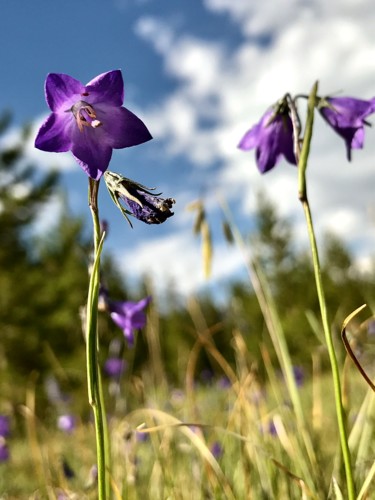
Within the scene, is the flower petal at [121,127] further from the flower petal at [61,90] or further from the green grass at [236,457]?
the green grass at [236,457]

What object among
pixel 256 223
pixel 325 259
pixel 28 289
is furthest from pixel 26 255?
pixel 325 259

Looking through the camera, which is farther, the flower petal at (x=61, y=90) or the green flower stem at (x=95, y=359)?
the flower petal at (x=61, y=90)

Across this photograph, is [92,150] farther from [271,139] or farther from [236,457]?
[236,457]

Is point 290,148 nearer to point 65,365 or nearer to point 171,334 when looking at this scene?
point 65,365

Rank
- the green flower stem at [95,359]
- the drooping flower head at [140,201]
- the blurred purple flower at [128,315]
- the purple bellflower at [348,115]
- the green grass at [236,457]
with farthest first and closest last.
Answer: the green grass at [236,457] → the blurred purple flower at [128,315] → the purple bellflower at [348,115] → the drooping flower head at [140,201] → the green flower stem at [95,359]

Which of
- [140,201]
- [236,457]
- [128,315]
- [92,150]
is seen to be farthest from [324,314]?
[236,457]

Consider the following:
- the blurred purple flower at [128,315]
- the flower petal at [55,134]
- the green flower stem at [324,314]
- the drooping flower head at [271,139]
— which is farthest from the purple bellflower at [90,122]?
the blurred purple flower at [128,315]
